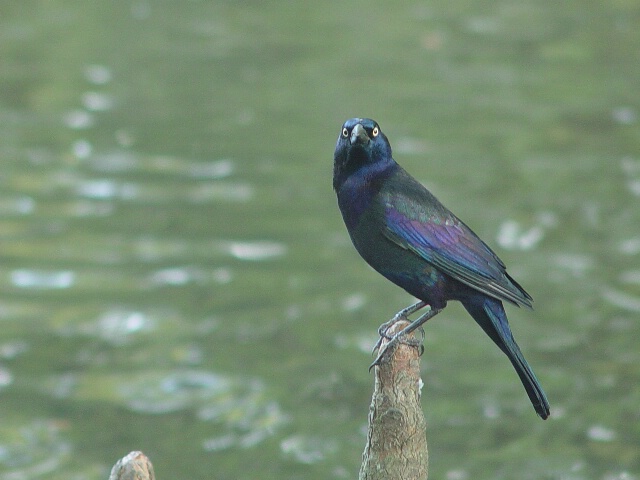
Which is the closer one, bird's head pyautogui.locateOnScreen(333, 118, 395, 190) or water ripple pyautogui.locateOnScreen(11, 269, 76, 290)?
bird's head pyautogui.locateOnScreen(333, 118, 395, 190)

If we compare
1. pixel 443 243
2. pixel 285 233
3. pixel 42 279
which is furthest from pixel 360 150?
pixel 285 233

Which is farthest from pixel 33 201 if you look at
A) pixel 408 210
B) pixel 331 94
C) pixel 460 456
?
pixel 408 210

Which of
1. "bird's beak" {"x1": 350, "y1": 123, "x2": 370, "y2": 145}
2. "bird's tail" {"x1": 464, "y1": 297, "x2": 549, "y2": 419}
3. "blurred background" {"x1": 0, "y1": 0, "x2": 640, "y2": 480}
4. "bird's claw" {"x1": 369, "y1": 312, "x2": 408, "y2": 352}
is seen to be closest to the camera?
"bird's tail" {"x1": 464, "y1": 297, "x2": 549, "y2": 419}

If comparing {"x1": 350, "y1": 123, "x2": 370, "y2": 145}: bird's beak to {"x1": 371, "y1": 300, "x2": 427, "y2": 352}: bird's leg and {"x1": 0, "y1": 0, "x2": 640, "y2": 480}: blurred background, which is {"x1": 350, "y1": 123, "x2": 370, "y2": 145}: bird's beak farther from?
{"x1": 0, "y1": 0, "x2": 640, "y2": 480}: blurred background

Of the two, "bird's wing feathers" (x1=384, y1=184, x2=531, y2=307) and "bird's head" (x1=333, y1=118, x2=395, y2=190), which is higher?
"bird's head" (x1=333, y1=118, x2=395, y2=190)

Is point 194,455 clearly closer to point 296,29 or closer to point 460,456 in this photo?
point 460,456

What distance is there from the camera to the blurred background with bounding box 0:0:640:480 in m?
12.6

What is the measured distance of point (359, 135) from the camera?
5.29m

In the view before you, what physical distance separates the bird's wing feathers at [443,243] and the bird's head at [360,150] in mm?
164

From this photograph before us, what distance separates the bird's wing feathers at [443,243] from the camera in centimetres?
528

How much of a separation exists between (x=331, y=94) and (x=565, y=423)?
28.3 ft

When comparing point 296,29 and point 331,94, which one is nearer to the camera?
point 331,94

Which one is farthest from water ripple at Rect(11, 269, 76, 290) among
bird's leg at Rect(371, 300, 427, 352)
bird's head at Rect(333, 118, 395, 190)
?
bird's head at Rect(333, 118, 395, 190)

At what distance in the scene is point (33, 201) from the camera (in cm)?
1681
